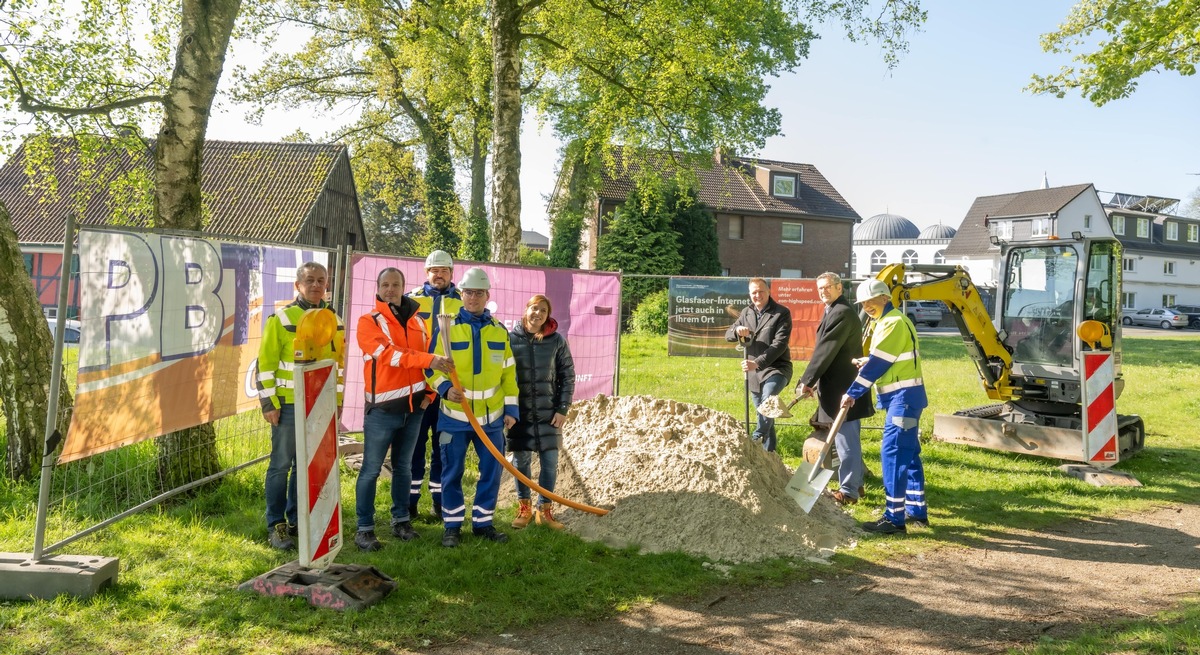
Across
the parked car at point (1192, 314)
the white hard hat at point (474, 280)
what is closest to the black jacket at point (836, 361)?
the white hard hat at point (474, 280)

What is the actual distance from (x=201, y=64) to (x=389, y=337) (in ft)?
10.1

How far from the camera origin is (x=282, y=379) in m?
5.68

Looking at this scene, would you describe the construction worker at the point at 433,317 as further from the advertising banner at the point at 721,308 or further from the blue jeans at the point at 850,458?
the advertising banner at the point at 721,308

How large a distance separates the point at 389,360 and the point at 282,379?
0.73 m

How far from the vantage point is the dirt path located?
177 inches

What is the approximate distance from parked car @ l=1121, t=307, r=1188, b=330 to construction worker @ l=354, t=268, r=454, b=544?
182 ft

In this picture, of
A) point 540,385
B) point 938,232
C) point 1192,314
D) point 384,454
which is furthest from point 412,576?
point 938,232

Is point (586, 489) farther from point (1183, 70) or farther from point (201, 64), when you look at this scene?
point (1183, 70)

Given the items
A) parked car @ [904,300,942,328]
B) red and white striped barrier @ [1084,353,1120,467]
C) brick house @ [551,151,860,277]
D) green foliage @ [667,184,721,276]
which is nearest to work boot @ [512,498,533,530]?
red and white striped barrier @ [1084,353,1120,467]

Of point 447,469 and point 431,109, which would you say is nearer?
point 447,469

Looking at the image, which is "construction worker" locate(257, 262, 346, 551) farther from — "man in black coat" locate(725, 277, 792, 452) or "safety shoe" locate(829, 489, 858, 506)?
"safety shoe" locate(829, 489, 858, 506)

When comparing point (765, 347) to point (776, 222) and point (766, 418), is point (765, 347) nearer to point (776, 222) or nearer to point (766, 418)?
point (766, 418)

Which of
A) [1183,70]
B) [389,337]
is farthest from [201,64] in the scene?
[1183,70]

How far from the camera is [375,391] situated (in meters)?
5.75
